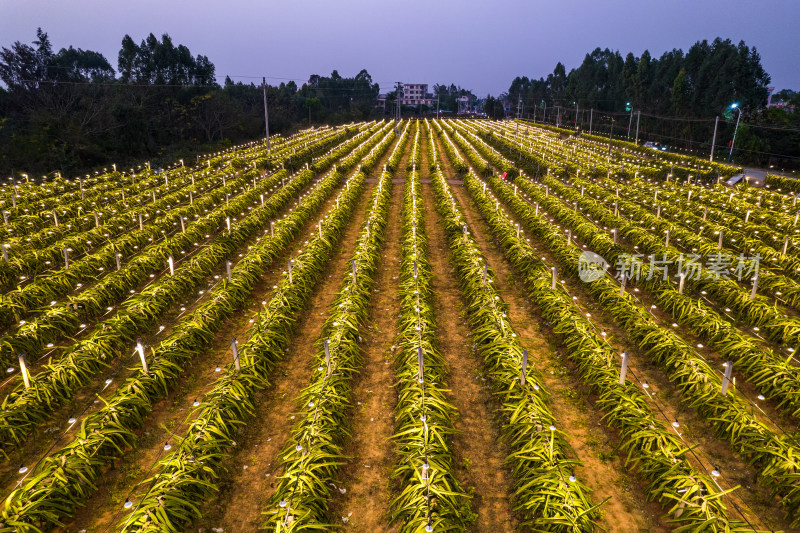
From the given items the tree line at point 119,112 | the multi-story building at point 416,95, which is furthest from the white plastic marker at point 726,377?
the multi-story building at point 416,95

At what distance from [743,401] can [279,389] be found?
20.8ft

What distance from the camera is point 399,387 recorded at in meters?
6.75

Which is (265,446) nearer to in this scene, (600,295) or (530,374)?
(530,374)

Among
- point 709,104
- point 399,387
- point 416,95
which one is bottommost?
point 399,387

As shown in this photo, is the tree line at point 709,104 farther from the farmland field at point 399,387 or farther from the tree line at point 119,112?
the tree line at point 119,112

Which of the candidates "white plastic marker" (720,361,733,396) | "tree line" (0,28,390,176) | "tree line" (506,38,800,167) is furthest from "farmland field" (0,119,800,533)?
"tree line" (506,38,800,167)

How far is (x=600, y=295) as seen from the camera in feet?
30.1

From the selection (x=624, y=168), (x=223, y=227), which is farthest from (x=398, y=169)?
(x=223, y=227)

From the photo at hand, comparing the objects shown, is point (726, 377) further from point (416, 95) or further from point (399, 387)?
point (416, 95)

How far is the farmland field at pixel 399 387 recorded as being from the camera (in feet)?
14.9

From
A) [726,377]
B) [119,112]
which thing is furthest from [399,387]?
[119,112]

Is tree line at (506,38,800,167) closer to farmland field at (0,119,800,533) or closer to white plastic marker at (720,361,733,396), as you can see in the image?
farmland field at (0,119,800,533)

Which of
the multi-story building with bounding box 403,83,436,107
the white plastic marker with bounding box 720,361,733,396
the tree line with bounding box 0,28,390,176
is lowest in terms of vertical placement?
the white plastic marker with bounding box 720,361,733,396

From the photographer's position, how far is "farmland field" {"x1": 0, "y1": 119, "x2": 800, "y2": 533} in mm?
4539
